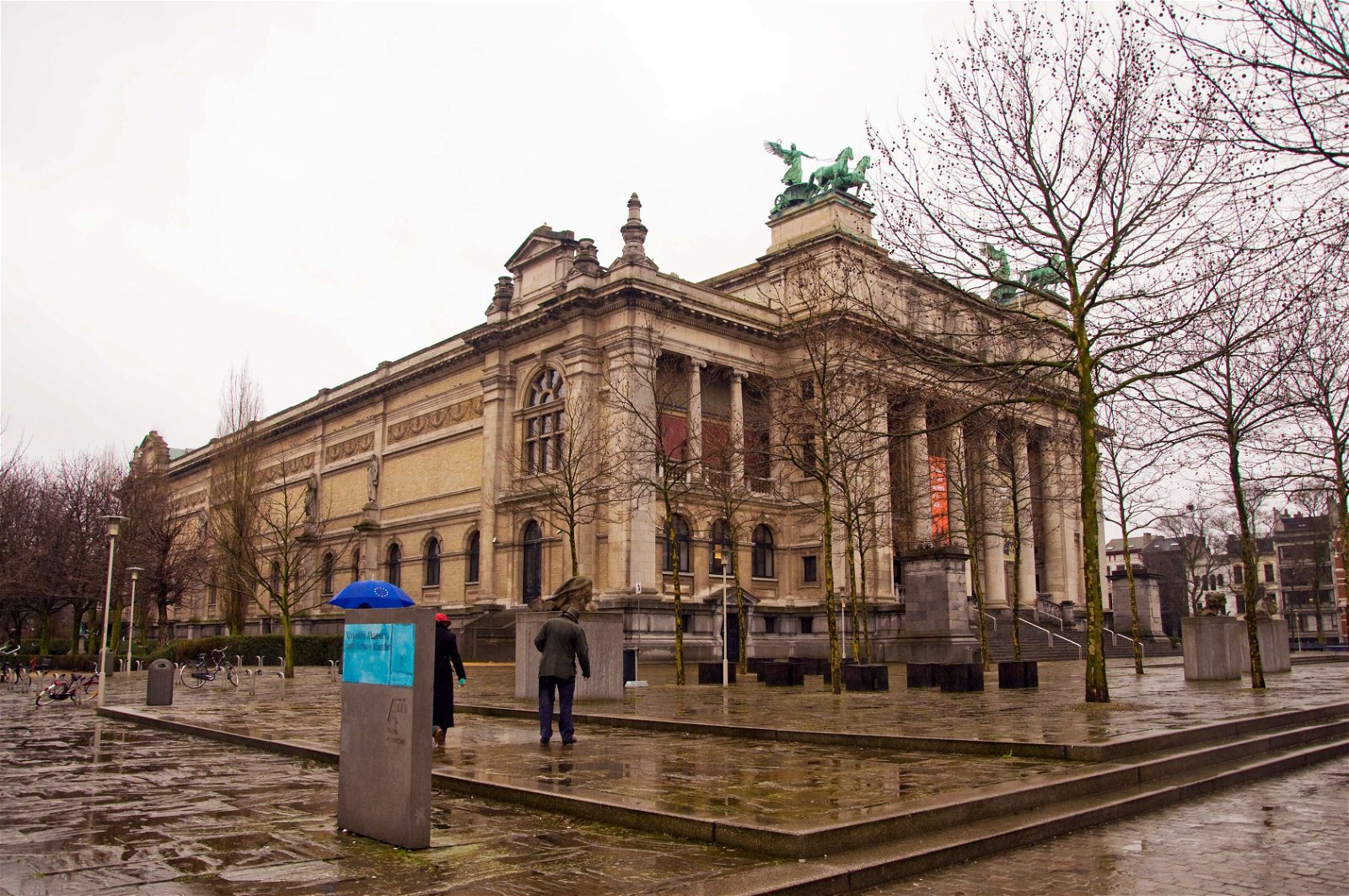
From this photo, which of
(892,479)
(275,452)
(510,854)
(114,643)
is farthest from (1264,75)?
(275,452)

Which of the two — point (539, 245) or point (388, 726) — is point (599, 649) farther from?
point (539, 245)

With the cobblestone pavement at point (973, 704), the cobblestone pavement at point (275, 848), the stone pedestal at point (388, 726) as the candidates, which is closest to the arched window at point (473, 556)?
the cobblestone pavement at point (973, 704)

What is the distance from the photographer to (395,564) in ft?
189

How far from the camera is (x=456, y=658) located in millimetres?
13555

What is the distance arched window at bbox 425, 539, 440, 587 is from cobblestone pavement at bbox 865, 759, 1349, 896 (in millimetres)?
47455

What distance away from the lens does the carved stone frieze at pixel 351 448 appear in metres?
62.0

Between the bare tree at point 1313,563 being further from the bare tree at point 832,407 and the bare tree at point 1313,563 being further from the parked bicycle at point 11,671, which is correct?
the parked bicycle at point 11,671

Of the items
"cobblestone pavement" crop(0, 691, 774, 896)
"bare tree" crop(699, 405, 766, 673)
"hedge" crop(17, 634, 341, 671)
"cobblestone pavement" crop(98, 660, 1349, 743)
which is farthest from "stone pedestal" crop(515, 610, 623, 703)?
"hedge" crop(17, 634, 341, 671)

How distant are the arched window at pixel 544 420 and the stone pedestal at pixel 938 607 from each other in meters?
17.4

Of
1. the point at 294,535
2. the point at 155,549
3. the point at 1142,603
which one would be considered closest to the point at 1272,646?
the point at 1142,603

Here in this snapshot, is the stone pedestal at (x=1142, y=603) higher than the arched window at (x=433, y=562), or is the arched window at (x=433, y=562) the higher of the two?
the arched window at (x=433, y=562)

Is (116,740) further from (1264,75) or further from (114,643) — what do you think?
(114,643)

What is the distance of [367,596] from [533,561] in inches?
1116

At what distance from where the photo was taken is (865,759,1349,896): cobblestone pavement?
6535 millimetres
